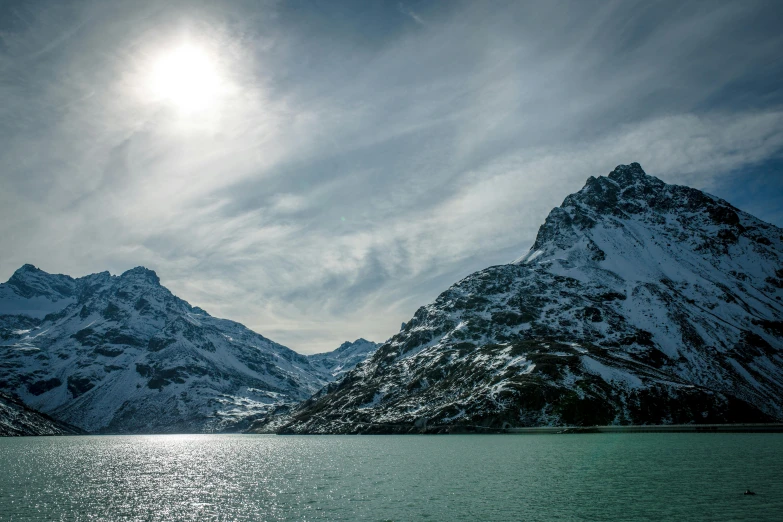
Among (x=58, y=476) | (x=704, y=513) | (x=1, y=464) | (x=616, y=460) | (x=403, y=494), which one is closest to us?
(x=704, y=513)

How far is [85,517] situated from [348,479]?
127ft

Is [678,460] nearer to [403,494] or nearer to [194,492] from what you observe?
[403,494]

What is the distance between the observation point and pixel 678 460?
92750 millimetres

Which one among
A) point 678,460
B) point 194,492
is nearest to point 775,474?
point 678,460

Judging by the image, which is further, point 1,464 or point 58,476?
point 1,464

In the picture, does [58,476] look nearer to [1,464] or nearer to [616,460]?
[1,464]

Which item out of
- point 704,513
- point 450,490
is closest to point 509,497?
point 450,490

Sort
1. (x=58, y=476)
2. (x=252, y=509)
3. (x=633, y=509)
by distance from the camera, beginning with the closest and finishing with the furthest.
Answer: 1. (x=633, y=509)
2. (x=252, y=509)
3. (x=58, y=476)

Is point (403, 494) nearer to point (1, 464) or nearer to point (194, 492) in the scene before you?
point (194, 492)

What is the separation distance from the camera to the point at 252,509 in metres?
57.2

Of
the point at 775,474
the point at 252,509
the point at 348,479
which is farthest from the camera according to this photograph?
the point at 348,479

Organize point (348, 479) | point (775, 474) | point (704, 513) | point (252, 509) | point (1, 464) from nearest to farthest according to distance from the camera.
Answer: point (704, 513) < point (252, 509) < point (775, 474) < point (348, 479) < point (1, 464)

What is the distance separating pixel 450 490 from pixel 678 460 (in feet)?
173

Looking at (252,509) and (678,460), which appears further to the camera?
(678,460)
